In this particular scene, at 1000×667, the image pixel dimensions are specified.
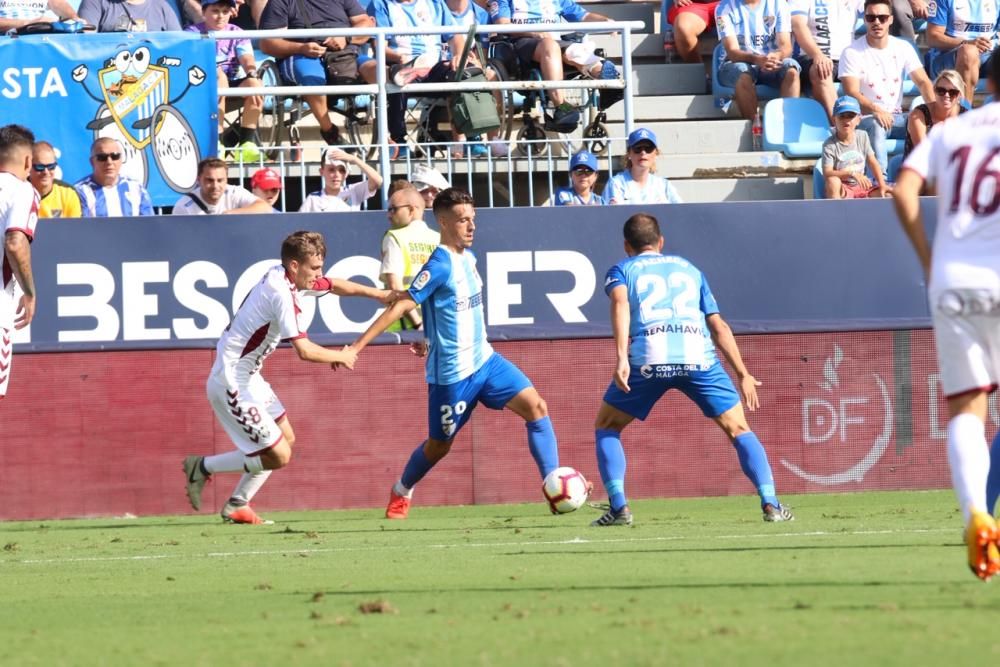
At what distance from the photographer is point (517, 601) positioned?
21.1ft

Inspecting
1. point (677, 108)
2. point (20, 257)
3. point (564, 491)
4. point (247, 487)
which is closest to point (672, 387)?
point (564, 491)

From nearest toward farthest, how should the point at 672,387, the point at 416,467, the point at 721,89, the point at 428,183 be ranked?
1. the point at 672,387
2. the point at 416,467
3. the point at 428,183
4. the point at 721,89

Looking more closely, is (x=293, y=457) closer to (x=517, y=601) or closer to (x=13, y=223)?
(x=13, y=223)

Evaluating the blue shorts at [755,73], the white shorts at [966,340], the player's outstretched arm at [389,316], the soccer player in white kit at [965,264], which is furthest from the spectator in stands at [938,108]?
the white shorts at [966,340]

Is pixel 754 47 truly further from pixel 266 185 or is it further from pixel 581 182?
pixel 266 185

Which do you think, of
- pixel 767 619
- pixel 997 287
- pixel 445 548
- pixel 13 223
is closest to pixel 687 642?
pixel 767 619

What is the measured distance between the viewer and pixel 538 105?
16406 millimetres

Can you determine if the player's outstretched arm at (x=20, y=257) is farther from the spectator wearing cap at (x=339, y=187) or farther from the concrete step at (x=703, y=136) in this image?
the concrete step at (x=703, y=136)

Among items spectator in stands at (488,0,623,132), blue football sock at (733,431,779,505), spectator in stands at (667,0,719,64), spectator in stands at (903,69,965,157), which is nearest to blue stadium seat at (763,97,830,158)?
spectator in stands at (903,69,965,157)

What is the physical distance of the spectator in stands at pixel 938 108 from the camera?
611 inches

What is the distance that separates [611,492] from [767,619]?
4.89 m

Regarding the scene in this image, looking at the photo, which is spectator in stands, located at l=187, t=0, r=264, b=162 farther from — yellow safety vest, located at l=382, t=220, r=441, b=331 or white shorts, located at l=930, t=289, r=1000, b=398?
white shorts, located at l=930, t=289, r=1000, b=398

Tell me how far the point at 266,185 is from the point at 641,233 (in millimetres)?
4851

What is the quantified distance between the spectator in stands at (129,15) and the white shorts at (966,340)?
36.8ft
